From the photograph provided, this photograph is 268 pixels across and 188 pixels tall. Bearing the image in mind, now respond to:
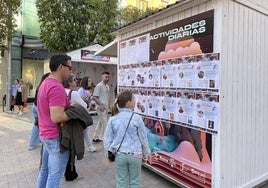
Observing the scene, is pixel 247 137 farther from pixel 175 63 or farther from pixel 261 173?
pixel 175 63

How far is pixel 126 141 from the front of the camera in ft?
9.95

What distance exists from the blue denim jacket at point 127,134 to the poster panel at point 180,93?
40.4 inches

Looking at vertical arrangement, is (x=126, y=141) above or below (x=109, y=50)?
below

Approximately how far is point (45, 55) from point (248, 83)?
751 inches

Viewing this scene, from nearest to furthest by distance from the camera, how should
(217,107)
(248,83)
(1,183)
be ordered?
(217,107), (248,83), (1,183)

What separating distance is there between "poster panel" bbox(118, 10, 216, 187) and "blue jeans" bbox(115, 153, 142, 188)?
3.65 feet

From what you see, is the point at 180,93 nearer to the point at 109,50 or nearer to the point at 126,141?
the point at 126,141

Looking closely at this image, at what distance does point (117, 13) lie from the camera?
1781cm

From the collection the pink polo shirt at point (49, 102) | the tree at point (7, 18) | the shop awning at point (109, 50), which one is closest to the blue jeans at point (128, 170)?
the pink polo shirt at point (49, 102)

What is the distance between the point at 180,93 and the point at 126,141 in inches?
54.9

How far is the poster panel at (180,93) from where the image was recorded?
3602 mm

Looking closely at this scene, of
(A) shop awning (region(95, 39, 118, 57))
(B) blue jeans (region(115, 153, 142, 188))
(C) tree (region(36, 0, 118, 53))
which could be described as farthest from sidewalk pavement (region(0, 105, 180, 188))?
(C) tree (region(36, 0, 118, 53))

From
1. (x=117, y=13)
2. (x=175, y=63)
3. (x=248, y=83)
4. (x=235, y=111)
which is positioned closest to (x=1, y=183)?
(x=175, y=63)

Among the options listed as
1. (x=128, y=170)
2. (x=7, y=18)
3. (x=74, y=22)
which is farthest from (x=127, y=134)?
(x=74, y=22)
